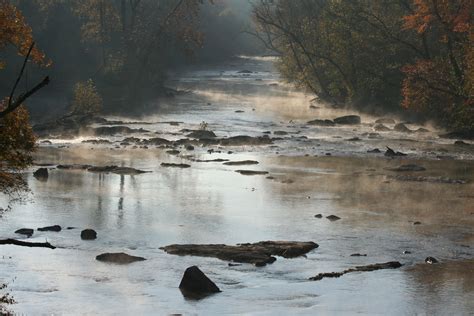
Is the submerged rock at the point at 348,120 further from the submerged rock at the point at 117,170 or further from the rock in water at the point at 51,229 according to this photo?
the rock in water at the point at 51,229

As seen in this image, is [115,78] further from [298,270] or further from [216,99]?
[298,270]

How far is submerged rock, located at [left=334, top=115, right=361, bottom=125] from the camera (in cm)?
6269

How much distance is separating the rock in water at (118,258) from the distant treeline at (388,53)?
26617 millimetres

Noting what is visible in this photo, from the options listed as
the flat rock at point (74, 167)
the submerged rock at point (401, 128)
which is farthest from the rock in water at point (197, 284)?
the submerged rock at point (401, 128)

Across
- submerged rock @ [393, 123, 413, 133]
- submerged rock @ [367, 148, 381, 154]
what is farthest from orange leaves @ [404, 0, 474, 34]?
submerged rock @ [367, 148, 381, 154]

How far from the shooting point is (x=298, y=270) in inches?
906

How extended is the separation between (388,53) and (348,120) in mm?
5047

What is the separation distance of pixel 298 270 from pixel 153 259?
3665mm

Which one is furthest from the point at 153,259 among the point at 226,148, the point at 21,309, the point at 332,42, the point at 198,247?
the point at 332,42

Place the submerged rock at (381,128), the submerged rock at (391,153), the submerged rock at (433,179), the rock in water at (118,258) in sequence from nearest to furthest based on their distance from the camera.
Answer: the rock in water at (118,258), the submerged rock at (433,179), the submerged rock at (391,153), the submerged rock at (381,128)

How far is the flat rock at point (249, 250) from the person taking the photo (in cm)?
2403

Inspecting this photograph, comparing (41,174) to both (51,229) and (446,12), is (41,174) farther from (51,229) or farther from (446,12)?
(446,12)

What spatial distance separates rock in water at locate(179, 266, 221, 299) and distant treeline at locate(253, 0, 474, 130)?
93.1 feet

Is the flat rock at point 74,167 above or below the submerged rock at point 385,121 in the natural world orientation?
below
